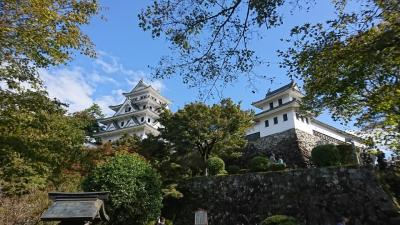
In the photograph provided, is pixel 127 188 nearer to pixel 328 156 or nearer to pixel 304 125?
pixel 328 156

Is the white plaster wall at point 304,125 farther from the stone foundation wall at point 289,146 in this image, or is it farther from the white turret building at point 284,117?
the stone foundation wall at point 289,146

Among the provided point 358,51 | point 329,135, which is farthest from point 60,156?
point 329,135

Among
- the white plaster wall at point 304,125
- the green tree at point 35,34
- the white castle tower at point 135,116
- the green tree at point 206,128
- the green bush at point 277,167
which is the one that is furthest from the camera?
the white castle tower at point 135,116

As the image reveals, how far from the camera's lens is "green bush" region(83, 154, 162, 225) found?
1383 centimetres

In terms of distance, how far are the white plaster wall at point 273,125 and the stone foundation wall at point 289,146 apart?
39 cm

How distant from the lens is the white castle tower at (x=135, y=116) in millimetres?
38000

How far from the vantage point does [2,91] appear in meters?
11.0

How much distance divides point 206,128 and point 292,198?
7.40 meters

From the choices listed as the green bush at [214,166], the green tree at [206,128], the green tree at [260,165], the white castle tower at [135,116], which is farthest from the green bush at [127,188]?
the white castle tower at [135,116]

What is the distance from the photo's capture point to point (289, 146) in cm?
2583

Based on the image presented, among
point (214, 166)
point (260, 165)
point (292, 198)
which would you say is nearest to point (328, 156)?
point (260, 165)

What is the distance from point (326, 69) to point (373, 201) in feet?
32.9

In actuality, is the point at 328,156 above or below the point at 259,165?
above

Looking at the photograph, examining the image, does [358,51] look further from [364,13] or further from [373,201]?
[373,201]
